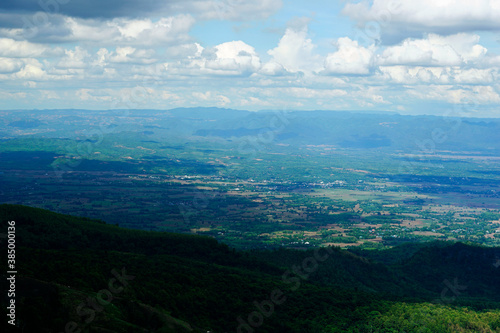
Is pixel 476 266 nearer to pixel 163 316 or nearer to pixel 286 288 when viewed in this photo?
pixel 286 288

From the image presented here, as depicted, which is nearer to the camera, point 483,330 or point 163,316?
point 163,316

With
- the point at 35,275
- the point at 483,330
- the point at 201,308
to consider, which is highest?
the point at 35,275

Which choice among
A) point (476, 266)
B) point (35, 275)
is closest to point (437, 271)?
point (476, 266)

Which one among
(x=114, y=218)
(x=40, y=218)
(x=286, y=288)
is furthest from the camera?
(x=114, y=218)

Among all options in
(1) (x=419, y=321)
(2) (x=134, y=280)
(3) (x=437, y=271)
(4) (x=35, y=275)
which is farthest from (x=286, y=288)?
(3) (x=437, y=271)

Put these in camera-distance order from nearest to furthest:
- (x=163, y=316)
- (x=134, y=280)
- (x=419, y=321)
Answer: (x=163, y=316) < (x=134, y=280) < (x=419, y=321)

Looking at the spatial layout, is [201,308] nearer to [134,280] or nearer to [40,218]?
[134,280]

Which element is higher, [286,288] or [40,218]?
[40,218]
